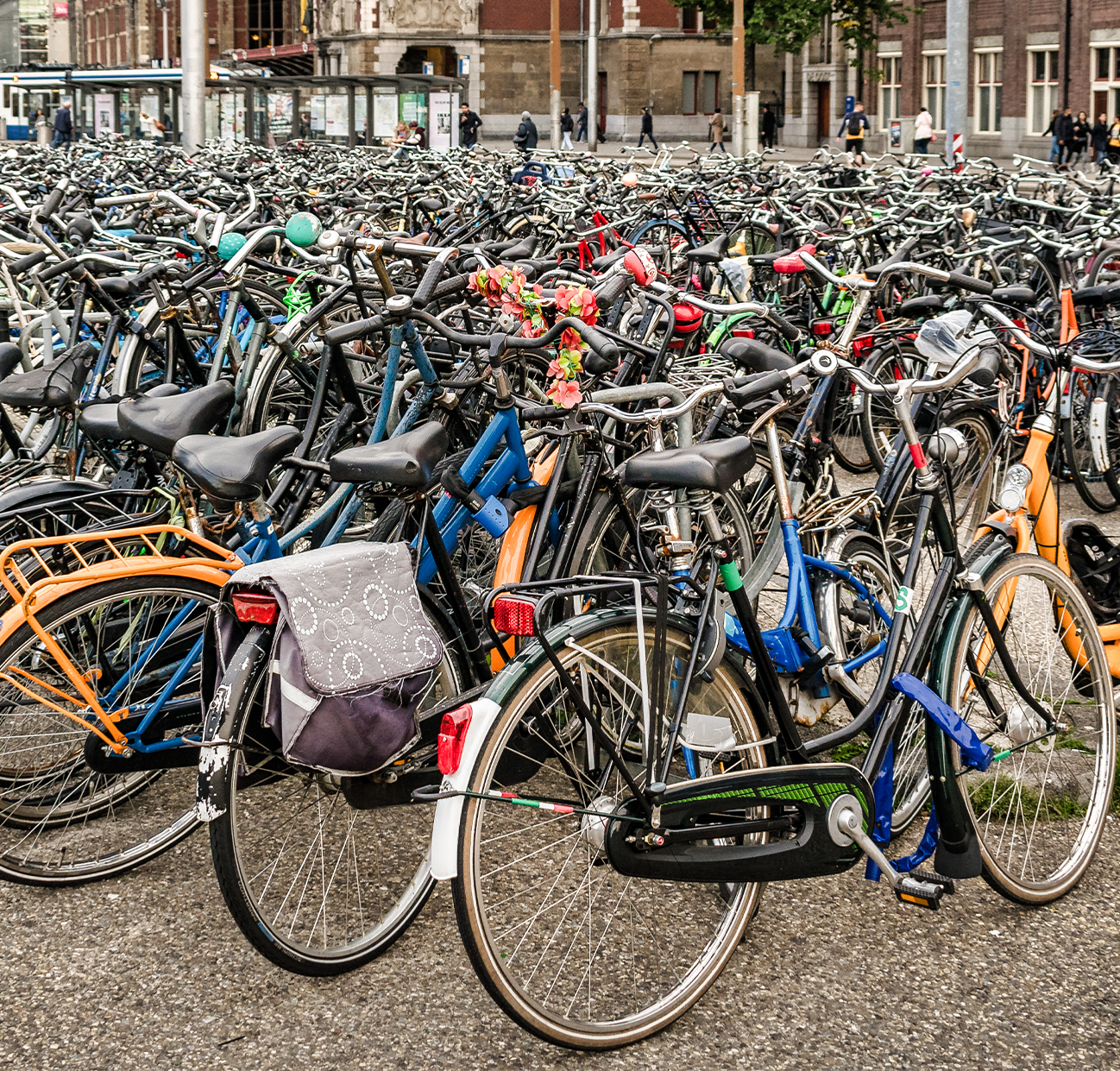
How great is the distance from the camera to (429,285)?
4.18 meters

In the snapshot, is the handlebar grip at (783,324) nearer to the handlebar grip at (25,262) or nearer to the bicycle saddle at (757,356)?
the bicycle saddle at (757,356)

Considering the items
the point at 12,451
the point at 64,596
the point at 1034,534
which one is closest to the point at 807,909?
the point at 1034,534

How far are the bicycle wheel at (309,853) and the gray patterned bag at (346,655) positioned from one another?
88mm

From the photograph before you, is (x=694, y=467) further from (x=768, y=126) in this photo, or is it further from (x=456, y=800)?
(x=768, y=126)

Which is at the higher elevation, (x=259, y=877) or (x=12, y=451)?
(x=12, y=451)

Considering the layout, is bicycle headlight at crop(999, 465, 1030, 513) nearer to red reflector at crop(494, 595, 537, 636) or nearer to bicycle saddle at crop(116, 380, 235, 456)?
red reflector at crop(494, 595, 537, 636)

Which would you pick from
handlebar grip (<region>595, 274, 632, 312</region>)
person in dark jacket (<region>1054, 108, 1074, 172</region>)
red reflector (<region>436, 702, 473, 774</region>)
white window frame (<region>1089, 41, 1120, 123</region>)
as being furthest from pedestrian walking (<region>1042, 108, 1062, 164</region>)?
red reflector (<region>436, 702, 473, 774</region>)

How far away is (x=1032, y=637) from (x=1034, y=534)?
367 mm

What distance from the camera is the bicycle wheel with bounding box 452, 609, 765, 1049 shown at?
2.70 meters

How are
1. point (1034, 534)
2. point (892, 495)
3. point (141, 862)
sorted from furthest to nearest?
point (892, 495) → point (1034, 534) → point (141, 862)

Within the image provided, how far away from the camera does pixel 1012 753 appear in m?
3.59

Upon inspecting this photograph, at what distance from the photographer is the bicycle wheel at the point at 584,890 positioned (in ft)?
8.84

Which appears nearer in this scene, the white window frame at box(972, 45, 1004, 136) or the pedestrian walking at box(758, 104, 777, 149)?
the white window frame at box(972, 45, 1004, 136)

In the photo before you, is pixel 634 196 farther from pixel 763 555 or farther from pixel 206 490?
pixel 206 490
